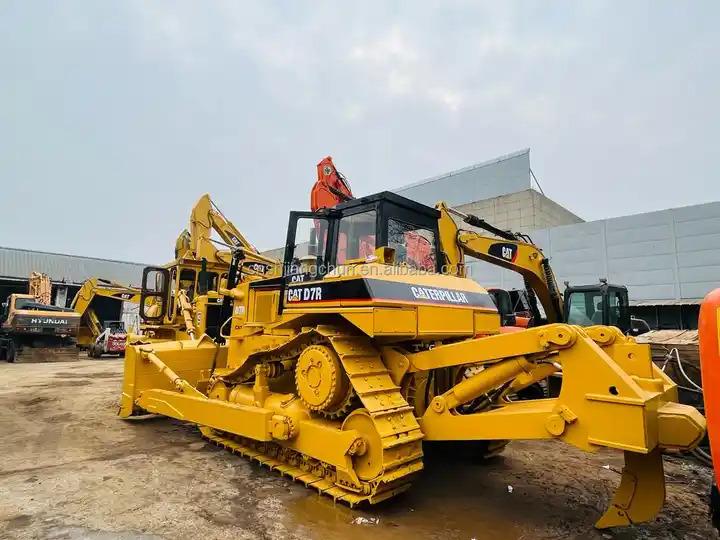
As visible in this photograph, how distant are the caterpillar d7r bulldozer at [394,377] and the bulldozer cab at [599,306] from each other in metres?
4.32

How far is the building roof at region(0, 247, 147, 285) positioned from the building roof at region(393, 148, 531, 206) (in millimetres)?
22005

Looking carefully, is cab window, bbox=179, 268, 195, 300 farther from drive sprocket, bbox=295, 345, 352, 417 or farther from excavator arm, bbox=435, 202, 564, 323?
drive sprocket, bbox=295, 345, 352, 417

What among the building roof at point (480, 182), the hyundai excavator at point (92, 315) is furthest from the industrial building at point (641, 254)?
the hyundai excavator at point (92, 315)

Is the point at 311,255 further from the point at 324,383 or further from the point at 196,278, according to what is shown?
the point at 196,278

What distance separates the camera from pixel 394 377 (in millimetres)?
4215

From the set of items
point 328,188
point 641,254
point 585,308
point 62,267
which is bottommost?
point 585,308

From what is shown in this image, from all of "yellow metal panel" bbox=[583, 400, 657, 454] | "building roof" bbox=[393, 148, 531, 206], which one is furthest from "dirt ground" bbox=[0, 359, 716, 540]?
"building roof" bbox=[393, 148, 531, 206]

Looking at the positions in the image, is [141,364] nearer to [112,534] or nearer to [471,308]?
[112,534]

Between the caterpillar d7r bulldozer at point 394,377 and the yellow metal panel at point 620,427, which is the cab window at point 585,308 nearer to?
the caterpillar d7r bulldozer at point 394,377

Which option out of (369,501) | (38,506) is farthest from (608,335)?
(38,506)

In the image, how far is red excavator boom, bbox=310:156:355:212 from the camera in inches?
251

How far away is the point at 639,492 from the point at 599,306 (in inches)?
231

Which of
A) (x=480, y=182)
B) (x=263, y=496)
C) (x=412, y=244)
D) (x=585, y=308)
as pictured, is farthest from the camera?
(x=480, y=182)

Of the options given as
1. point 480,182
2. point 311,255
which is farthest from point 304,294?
point 480,182
